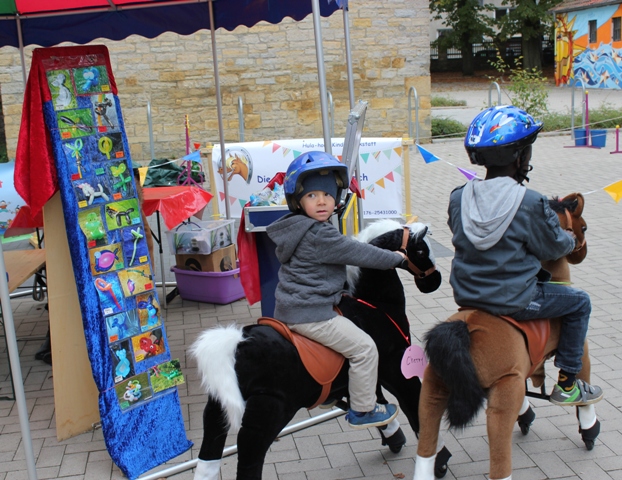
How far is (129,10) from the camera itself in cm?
579

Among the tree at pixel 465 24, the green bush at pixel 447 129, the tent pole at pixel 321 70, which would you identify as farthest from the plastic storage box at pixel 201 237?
the tree at pixel 465 24

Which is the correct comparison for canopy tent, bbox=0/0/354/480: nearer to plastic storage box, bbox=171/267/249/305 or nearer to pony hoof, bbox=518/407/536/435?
plastic storage box, bbox=171/267/249/305

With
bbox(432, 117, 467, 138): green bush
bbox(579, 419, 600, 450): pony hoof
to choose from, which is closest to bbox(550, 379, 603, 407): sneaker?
bbox(579, 419, 600, 450): pony hoof

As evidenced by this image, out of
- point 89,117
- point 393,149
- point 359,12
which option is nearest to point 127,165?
point 89,117

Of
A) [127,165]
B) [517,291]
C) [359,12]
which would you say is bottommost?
[517,291]

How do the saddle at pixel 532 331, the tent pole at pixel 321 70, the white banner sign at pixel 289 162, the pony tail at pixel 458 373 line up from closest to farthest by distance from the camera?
the pony tail at pixel 458 373
the saddle at pixel 532 331
the tent pole at pixel 321 70
the white banner sign at pixel 289 162

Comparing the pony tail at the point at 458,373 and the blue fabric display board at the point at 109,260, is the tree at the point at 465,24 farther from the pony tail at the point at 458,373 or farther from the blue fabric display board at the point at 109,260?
the pony tail at the point at 458,373

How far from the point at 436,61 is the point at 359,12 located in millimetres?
24258

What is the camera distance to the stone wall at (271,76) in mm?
16531

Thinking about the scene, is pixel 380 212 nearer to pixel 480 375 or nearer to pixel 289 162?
pixel 289 162

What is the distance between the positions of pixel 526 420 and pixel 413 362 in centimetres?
102

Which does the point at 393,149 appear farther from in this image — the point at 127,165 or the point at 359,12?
the point at 359,12

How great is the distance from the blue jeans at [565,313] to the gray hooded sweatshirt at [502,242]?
89 mm

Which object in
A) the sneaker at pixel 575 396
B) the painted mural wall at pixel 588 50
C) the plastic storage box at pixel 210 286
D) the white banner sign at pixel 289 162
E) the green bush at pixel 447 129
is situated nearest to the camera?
the sneaker at pixel 575 396
